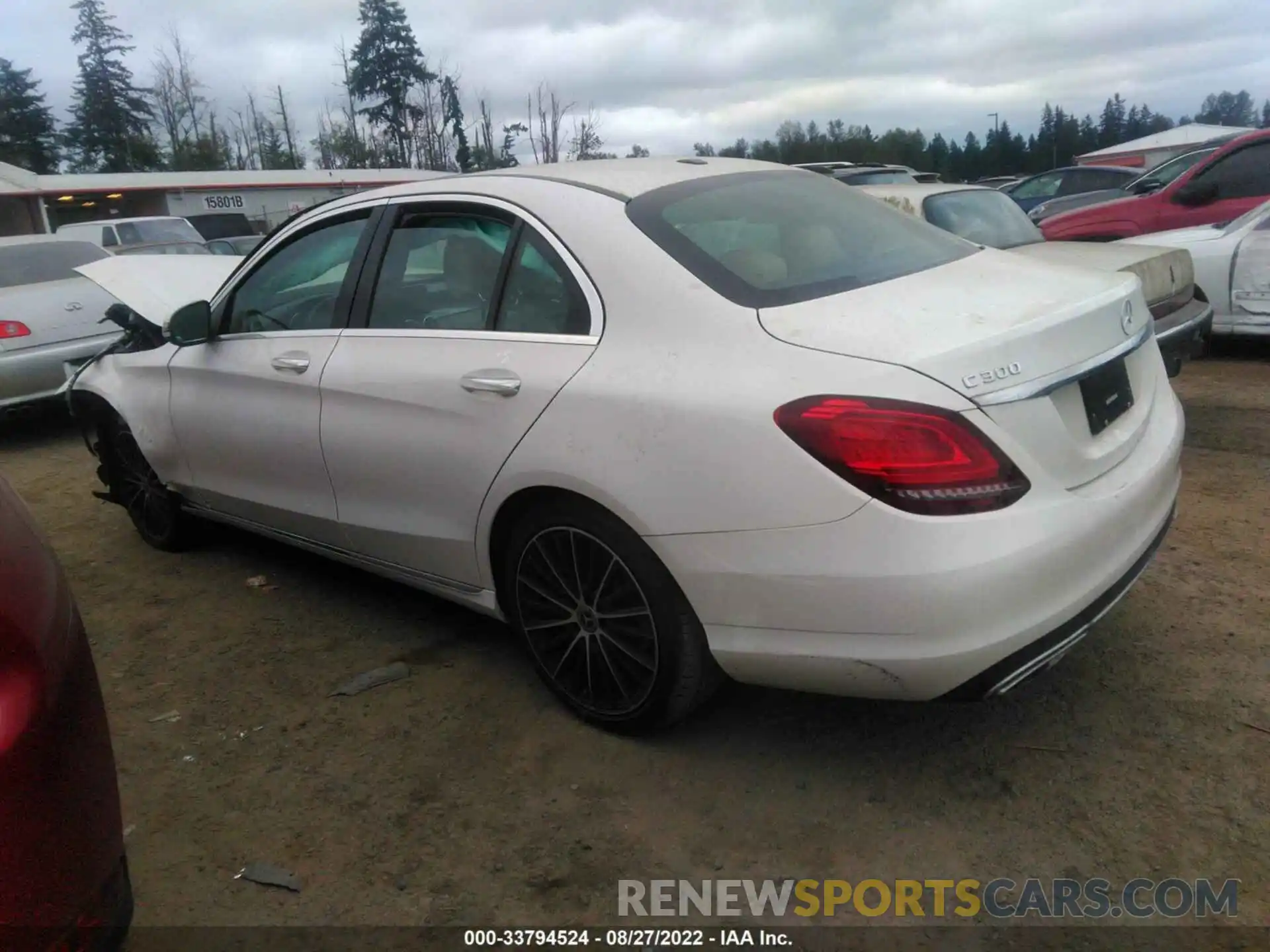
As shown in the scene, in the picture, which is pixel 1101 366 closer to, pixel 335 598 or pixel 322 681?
pixel 322 681

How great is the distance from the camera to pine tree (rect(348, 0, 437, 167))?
6344 cm

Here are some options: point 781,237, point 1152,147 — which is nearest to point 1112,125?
point 1152,147

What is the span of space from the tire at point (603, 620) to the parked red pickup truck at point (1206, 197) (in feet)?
22.6

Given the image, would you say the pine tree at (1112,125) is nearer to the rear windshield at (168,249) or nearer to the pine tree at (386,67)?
the pine tree at (386,67)

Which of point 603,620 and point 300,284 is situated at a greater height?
point 300,284

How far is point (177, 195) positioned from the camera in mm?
37406

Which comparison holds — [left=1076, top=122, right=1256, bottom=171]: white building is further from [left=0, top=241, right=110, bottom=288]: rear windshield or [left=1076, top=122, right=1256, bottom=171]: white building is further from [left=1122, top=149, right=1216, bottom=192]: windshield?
[left=0, top=241, right=110, bottom=288]: rear windshield

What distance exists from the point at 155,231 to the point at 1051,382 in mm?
21080

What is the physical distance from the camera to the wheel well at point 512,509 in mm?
2822

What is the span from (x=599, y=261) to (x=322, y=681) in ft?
5.91

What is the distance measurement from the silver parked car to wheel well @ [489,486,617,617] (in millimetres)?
5477

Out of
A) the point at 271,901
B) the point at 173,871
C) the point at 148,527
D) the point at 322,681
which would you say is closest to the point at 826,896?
the point at 271,901

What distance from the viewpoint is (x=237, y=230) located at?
31.6m

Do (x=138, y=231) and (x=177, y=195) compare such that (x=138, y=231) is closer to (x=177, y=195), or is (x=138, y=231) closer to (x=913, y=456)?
(x=177, y=195)
